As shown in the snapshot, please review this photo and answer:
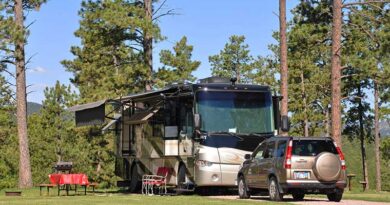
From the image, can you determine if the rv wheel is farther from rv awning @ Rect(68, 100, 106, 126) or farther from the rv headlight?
the rv headlight

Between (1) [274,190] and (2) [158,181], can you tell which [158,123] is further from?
(1) [274,190]

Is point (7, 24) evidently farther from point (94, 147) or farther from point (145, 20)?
point (94, 147)

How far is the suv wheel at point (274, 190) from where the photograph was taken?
18062 mm

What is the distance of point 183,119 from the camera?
22.2 metres

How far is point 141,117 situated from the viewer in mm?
24547

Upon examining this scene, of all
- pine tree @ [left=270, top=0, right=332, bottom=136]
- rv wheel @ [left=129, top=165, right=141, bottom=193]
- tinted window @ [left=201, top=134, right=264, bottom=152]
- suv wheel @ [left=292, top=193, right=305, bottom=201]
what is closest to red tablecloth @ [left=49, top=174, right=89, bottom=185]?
rv wheel @ [left=129, top=165, right=141, bottom=193]

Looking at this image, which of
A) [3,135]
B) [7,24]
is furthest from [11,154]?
[7,24]

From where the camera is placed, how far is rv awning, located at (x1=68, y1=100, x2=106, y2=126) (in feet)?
84.6

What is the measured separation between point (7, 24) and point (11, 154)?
30.1 m

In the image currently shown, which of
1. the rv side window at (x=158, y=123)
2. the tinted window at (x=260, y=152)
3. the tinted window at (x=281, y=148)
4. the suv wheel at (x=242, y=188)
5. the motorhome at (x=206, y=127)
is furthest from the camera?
the rv side window at (x=158, y=123)

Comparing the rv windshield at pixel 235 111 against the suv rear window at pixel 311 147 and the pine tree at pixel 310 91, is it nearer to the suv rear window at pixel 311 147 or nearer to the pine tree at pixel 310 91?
the suv rear window at pixel 311 147

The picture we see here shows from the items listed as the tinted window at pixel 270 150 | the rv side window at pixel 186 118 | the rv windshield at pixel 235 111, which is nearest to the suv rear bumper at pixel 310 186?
the tinted window at pixel 270 150

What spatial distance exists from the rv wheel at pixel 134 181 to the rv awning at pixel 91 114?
86.4 inches

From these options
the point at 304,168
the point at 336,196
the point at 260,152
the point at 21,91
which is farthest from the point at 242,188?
the point at 21,91
